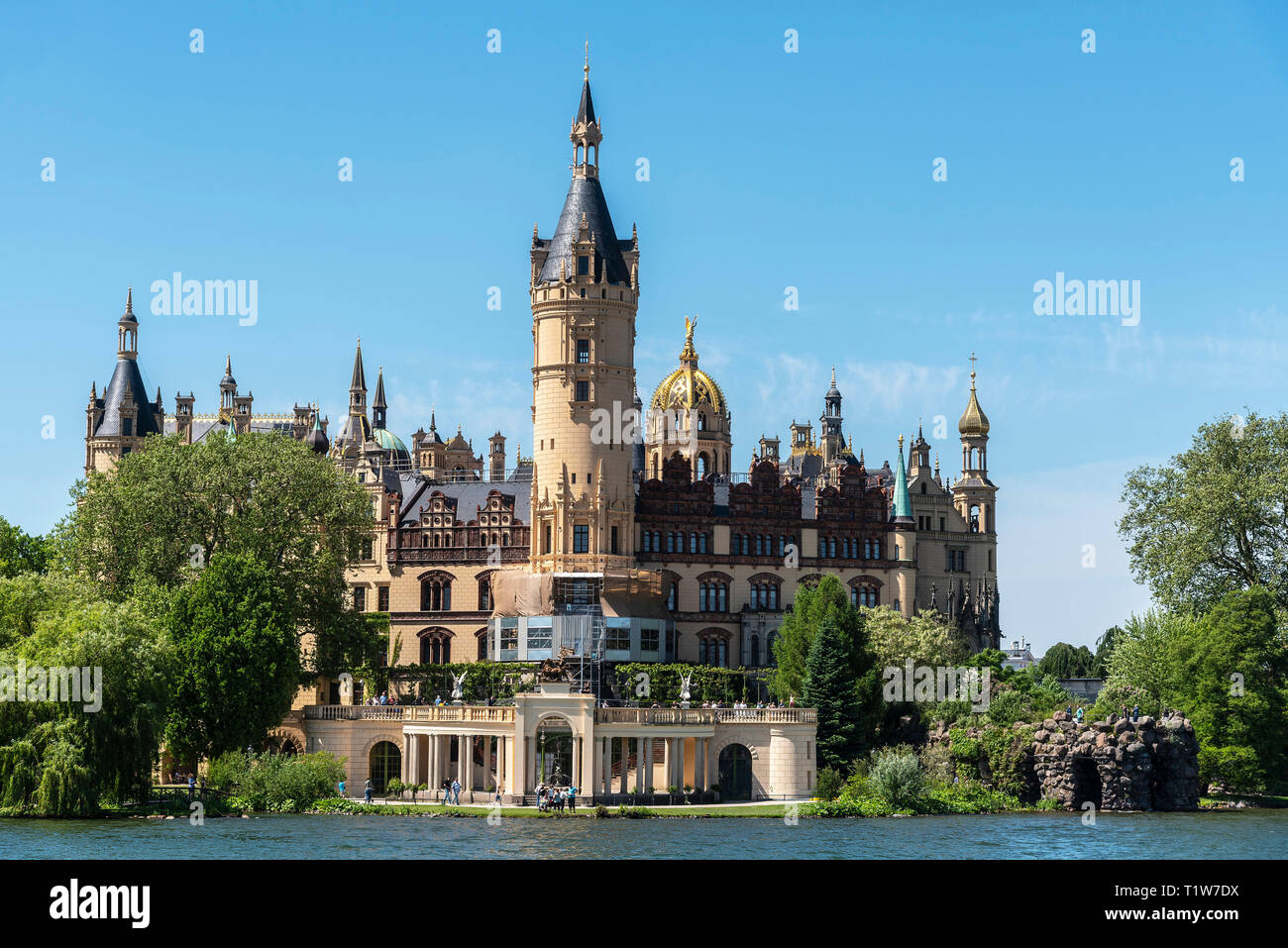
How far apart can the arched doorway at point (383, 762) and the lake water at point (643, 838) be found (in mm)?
12532

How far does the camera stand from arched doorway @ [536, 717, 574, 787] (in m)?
76.2

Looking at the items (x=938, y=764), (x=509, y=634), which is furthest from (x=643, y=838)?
(x=509, y=634)

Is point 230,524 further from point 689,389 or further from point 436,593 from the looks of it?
point 689,389

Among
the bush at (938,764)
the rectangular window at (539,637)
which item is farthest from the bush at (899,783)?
the rectangular window at (539,637)

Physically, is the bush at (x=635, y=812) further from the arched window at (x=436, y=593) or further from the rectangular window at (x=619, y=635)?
the arched window at (x=436, y=593)

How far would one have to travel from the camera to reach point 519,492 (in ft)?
362

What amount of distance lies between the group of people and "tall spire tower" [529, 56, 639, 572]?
102 ft

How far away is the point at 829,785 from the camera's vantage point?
255 ft

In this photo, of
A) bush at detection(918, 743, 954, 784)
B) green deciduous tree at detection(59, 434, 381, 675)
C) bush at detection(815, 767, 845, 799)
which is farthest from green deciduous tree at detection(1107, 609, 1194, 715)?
green deciduous tree at detection(59, 434, 381, 675)

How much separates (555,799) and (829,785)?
14.3m

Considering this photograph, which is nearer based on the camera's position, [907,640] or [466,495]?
[907,640]

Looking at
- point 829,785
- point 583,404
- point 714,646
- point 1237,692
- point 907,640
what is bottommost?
point 829,785

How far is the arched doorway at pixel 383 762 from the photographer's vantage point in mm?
79938
